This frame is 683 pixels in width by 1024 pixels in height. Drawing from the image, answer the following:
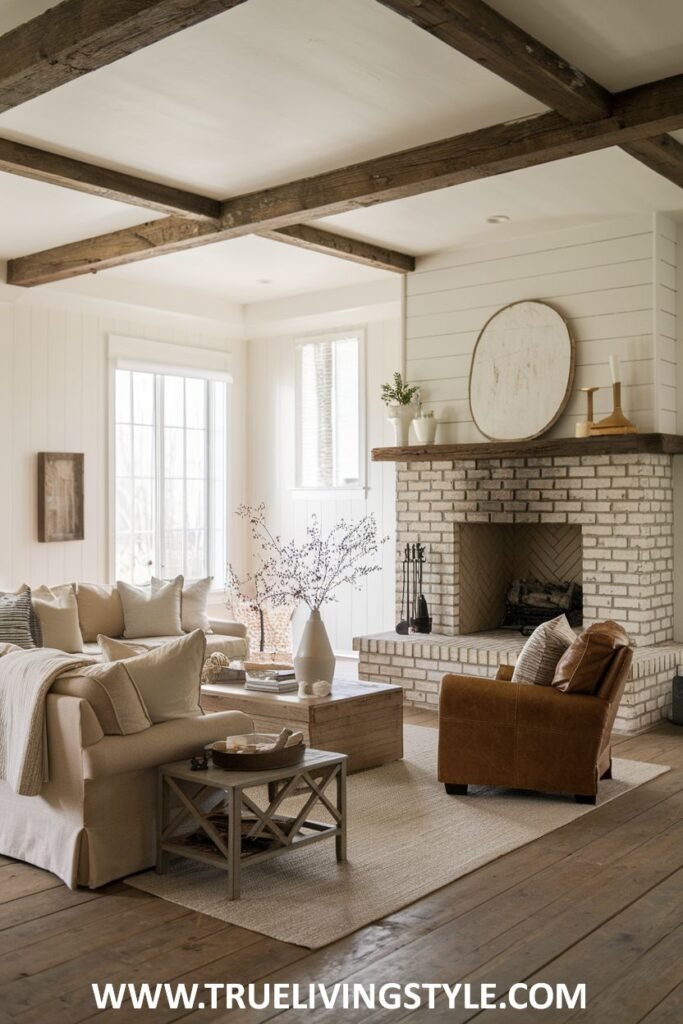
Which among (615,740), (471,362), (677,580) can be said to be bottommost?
(615,740)

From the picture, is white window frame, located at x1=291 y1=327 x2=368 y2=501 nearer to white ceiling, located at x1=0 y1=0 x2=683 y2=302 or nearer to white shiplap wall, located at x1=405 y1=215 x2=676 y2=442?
white shiplap wall, located at x1=405 y1=215 x2=676 y2=442

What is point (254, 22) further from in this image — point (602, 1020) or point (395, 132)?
point (602, 1020)

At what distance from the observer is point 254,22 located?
12.8 ft

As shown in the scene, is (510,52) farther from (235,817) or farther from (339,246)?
(339,246)

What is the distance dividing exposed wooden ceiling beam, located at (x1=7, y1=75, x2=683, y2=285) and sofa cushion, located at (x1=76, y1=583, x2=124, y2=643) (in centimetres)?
216

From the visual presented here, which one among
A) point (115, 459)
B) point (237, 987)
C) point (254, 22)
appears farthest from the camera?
point (115, 459)

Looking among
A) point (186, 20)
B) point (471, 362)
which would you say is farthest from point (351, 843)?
point (471, 362)

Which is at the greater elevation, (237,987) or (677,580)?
(677,580)

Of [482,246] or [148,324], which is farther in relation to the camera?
[148,324]

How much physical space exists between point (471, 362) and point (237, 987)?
5058 mm

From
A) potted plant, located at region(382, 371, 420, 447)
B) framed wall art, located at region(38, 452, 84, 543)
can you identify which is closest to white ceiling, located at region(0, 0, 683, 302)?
potted plant, located at region(382, 371, 420, 447)

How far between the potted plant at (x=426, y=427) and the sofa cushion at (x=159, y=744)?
11.9ft

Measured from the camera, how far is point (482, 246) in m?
7.14

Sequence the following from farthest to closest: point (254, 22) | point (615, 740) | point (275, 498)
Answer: point (275, 498) → point (615, 740) → point (254, 22)
